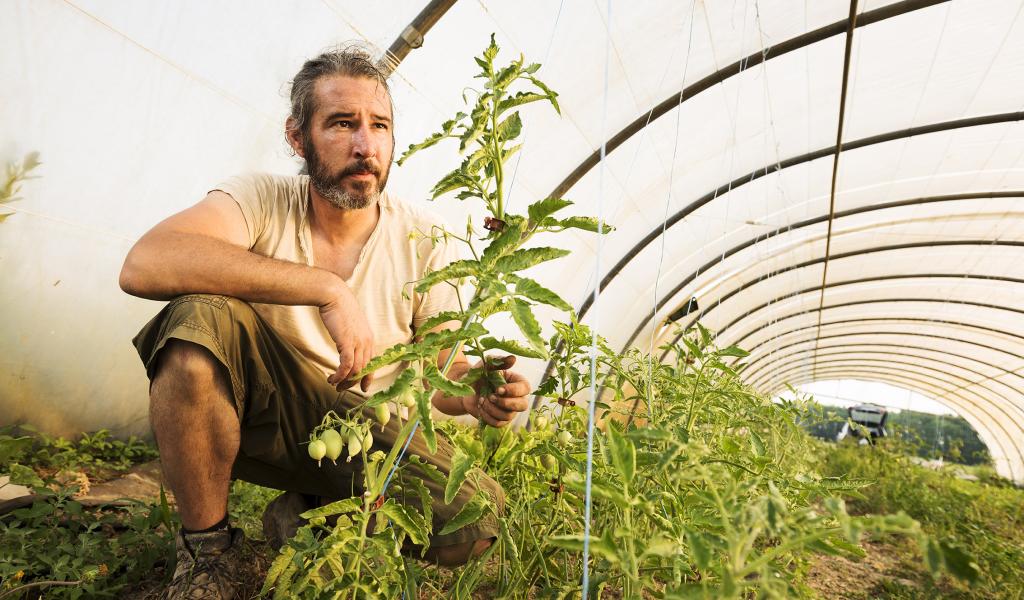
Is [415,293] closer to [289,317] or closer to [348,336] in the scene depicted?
[289,317]

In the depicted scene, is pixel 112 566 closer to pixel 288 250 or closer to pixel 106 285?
pixel 288 250

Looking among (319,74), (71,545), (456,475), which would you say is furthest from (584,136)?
(71,545)

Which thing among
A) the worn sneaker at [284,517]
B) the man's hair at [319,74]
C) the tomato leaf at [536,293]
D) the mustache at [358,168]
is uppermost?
the man's hair at [319,74]

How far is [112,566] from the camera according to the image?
4.48ft

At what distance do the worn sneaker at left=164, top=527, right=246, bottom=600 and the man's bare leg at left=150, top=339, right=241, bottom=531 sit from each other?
4 cm

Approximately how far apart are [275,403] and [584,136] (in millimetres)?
2936

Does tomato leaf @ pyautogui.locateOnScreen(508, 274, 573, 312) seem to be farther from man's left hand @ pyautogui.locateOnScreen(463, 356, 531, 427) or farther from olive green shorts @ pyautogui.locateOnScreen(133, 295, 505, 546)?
olive green shorts @ pyautogui.locateOnScreen(133, 295, 505, 546)

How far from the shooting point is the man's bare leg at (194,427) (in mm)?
1225

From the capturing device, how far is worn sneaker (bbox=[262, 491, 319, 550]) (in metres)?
1.64

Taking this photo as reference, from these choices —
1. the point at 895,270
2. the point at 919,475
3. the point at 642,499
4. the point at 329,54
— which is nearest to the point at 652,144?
the point at 329,54

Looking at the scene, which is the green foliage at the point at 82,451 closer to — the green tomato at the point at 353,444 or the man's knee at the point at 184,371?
the man's knee at the point at 184,371

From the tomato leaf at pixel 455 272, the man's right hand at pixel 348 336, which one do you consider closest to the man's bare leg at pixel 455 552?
the man's right hand at pixel 348 336

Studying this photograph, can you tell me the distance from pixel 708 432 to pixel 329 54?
1655 mm

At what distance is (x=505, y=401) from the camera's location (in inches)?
47.3
